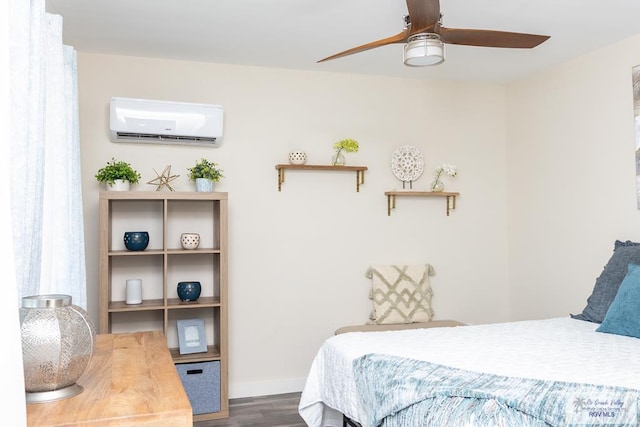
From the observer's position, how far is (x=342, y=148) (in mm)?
4418

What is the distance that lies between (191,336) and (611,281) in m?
2.84

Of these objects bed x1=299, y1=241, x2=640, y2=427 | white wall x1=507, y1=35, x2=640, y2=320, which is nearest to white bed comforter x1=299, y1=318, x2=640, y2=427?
bed x1=299, y1=241, x2=640, y2=427

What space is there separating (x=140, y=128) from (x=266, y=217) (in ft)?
3.81

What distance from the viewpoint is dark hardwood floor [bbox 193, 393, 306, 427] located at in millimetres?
3648

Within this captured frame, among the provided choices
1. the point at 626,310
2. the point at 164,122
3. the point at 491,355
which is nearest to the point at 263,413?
the point at 491,355

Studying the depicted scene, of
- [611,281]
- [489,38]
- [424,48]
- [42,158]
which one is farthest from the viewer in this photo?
[611,281]

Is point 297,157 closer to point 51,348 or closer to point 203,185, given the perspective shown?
point 203,185

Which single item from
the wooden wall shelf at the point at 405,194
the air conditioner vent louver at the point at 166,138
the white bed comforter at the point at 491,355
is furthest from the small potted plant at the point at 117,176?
the wooden wall shelf at the point at 405,194

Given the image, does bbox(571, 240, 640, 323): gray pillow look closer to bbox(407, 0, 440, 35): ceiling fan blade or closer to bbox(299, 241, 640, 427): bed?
bbox(299, 241, 640, 427): bed

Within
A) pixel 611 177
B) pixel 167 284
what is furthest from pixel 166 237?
pixel 611 177

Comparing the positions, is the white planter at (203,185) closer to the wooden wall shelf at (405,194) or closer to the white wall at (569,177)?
the wooden wall shelf at (405,194)

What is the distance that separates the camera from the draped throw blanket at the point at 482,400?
1872 mm

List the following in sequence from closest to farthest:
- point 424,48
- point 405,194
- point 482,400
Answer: point 482,400 < point 424,48 < point 405,194

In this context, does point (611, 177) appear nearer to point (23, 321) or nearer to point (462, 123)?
point (462, 123)
